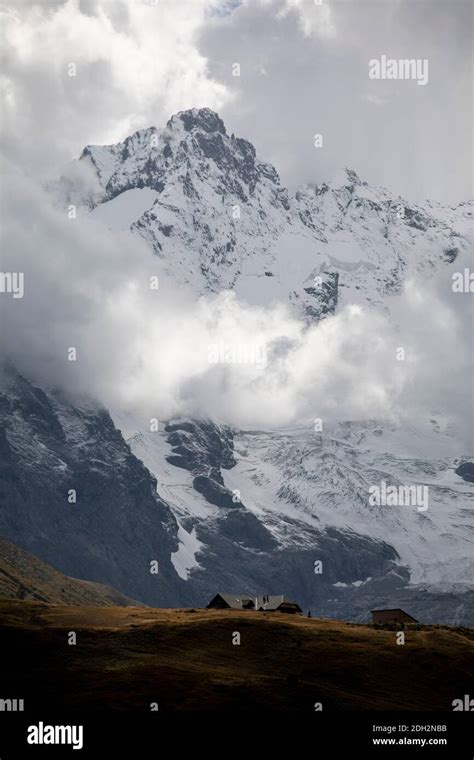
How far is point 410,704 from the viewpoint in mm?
148250

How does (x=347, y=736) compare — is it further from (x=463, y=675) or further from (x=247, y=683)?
(x=463, y=675)

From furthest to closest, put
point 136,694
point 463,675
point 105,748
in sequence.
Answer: point 463,675
point 136,694
point 105,748

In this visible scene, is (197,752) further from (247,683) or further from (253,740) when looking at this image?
(247,683)

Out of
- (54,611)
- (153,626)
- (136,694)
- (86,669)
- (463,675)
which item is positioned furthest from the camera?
(54,611)

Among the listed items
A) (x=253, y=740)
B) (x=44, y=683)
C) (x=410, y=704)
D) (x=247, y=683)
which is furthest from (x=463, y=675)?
(x=44, y=683)

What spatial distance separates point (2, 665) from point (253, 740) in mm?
37751

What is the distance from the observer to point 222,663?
158375 mm

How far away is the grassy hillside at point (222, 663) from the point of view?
143 meters

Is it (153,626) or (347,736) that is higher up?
(153,626)

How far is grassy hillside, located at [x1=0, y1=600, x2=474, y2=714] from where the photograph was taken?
143 meters

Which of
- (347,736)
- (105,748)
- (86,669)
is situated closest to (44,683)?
(86,669)

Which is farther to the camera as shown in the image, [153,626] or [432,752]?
[153,626]

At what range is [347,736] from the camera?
132750 mm

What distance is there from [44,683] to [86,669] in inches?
259
